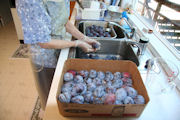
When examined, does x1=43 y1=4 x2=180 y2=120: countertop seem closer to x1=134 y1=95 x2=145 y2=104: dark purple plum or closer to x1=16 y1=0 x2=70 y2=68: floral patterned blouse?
x1=134 y1=95 x2=145 y2=104: dark purple plum

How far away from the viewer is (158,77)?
831mm

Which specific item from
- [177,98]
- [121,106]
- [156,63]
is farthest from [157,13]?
[121,106]

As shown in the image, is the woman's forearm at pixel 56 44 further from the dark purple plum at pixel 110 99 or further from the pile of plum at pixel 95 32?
the dark purple plum at pixel 110 99

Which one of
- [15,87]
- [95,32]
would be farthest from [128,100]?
[15,87]

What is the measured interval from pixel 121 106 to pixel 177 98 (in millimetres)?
420

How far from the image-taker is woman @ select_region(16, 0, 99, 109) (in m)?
0.75

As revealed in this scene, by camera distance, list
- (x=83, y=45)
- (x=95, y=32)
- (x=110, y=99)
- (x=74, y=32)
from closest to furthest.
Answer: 1. (x=110, y=99)
2. (x=83, y=45)
3. (x=74, y=32)
4. (x=95, y=32)

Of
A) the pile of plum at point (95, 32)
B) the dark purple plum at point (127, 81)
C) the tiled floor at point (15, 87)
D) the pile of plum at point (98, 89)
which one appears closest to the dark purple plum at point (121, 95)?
the pile of plum at point (98, 89)

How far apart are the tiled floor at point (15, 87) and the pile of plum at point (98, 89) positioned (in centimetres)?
115

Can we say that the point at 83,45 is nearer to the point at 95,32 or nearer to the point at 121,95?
the point at 95,32

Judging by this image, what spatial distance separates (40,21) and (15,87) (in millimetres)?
1425

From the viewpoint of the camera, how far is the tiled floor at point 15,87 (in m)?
1.55

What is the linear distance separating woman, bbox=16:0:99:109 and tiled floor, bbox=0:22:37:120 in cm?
42

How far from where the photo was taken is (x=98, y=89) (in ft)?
2.02
